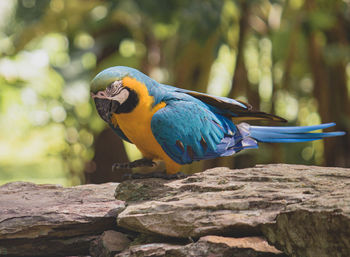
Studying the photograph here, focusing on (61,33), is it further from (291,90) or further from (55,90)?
(291,90)

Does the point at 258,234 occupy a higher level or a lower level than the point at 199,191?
lower

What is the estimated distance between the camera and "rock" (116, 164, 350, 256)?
147 centimetres

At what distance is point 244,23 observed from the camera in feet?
13.5

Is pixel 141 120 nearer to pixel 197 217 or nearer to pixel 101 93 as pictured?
pixel 101 93

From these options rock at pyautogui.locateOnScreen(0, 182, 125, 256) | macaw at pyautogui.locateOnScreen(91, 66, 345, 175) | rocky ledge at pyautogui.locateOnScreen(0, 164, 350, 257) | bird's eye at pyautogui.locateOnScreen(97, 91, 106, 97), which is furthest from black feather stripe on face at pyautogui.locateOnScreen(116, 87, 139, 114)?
rock at pyautogui.locateOnScreen(0, 182, 125, 256)

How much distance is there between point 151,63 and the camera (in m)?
4.27

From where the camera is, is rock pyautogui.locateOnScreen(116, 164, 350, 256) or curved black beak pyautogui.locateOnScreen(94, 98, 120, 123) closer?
rock pyautogui.locateOnScreen(116, 164, 350, 256)

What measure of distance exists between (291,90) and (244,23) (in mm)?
1256

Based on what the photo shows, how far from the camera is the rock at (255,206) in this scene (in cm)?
147

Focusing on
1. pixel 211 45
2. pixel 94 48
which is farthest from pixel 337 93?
pixel 94 48

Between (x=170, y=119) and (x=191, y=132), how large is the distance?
0.38 ft

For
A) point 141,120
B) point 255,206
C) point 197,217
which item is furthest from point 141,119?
point 255,206

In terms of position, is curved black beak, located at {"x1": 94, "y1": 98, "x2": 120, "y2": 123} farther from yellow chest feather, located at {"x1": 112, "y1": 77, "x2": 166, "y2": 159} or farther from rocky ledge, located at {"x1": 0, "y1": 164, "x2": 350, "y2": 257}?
rocky ledge, located at {"x1": 0, "y1": 164, "x2": 350, "y2": 257}

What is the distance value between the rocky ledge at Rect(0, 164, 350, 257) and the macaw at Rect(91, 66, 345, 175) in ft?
0.42
